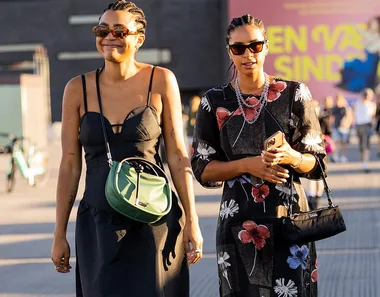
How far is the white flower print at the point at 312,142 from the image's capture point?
5043 mm

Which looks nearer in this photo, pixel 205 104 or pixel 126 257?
pixel 126 257

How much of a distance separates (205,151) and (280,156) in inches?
21.4

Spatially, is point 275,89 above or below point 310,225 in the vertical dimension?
above

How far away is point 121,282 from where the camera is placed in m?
4.76

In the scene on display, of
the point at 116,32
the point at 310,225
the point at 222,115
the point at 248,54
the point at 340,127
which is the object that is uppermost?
the point at 116,32

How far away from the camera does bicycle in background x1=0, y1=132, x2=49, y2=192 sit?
65.7 feet

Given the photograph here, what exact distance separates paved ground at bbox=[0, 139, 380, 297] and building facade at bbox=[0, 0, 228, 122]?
56.0 meters

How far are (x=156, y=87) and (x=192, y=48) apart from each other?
70.8 meters

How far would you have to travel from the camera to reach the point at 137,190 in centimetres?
472

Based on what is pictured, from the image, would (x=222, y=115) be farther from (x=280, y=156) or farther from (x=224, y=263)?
(x=224, y=263)

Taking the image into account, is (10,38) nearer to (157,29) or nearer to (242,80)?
(157,29)

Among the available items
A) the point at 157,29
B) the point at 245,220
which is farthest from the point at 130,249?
the point at 157,29

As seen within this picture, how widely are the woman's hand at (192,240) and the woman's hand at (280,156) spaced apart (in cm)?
41

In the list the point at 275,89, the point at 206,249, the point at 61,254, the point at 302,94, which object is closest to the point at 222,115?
the point at 275,89
